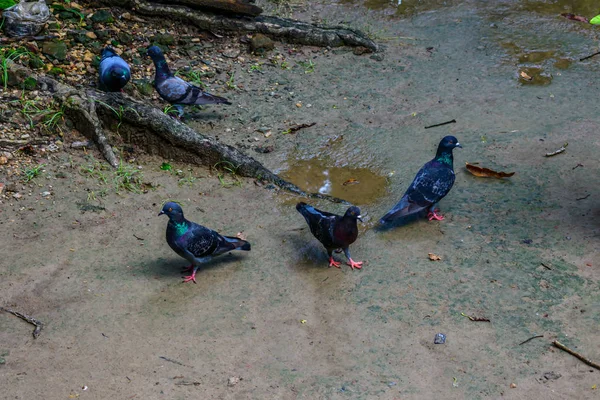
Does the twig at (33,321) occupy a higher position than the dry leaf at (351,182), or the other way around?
the twig at (33,321)

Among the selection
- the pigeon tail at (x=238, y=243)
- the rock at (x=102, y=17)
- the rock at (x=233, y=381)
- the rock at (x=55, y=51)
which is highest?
the rock at (x=102, y=17)

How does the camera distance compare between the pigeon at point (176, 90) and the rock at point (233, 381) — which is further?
the pigeon at point (176, 90)

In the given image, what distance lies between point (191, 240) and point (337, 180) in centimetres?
209

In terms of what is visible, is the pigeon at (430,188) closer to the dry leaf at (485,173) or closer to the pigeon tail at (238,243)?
the dry leaf at (485,173)

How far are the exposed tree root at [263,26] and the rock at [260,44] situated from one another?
0.79 ft

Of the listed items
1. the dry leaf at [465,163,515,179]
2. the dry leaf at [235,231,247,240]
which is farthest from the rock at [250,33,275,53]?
the dry leaf at [235,231,247,240]

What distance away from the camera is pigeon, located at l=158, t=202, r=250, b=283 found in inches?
211

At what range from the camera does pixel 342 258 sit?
5793 mm

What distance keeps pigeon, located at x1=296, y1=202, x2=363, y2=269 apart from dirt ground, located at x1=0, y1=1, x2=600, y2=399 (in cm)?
17

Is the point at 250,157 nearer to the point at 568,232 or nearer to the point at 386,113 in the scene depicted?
the point at 386,113

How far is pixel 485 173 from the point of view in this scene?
6.75m

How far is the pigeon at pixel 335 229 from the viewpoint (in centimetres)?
539

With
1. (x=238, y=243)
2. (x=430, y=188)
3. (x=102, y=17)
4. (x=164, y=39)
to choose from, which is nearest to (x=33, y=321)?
(x=238, y=243)

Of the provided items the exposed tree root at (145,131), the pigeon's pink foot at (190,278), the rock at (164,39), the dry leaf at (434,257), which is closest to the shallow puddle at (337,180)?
the exposed tree root at (145,131)
